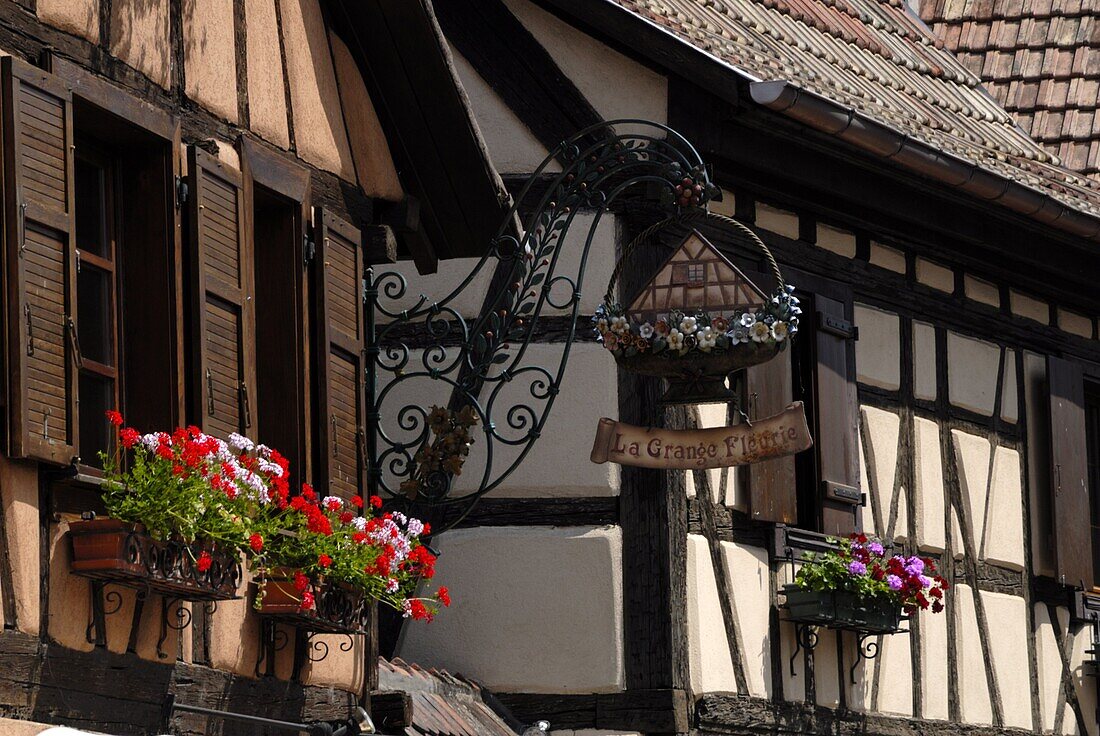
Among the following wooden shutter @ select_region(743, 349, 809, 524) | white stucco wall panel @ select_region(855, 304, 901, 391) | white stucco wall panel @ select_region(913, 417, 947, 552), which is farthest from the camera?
white stucco wall panel @ select_region(913, 417, 947, 552)

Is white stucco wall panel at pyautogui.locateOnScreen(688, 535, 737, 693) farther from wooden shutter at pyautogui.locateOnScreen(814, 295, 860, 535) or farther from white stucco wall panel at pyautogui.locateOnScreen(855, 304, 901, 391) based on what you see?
white stucco wall panel at pyautogui.locateOnScreen(855, 304, 901, 391)

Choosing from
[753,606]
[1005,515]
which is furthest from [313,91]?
[1005,515]

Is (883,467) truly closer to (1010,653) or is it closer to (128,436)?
(1010,653)

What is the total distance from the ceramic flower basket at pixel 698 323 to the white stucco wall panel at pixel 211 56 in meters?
1.71

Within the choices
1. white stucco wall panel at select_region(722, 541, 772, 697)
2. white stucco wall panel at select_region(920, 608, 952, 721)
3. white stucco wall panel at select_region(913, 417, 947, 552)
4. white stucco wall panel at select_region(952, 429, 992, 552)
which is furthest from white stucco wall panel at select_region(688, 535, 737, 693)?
white stucco wall panel at select_region(952, 429, 992, 552)

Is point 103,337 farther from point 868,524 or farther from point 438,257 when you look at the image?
point 868,524

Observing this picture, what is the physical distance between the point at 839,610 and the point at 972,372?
2.35m

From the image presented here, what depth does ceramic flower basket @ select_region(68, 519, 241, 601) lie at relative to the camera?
20.3 feet

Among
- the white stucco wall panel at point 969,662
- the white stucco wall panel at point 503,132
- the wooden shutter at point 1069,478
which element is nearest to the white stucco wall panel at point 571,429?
the white stucco wall panel at point 503,132

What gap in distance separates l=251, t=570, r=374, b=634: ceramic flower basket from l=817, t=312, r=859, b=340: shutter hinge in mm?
4014

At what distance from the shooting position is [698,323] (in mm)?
8391

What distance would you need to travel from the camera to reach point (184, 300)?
7051 millimetres

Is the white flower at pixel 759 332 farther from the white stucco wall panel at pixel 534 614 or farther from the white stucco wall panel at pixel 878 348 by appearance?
the white stucco wall panel at pixel 878 348

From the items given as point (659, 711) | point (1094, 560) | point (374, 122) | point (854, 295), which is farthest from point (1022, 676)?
point (374, 122)
